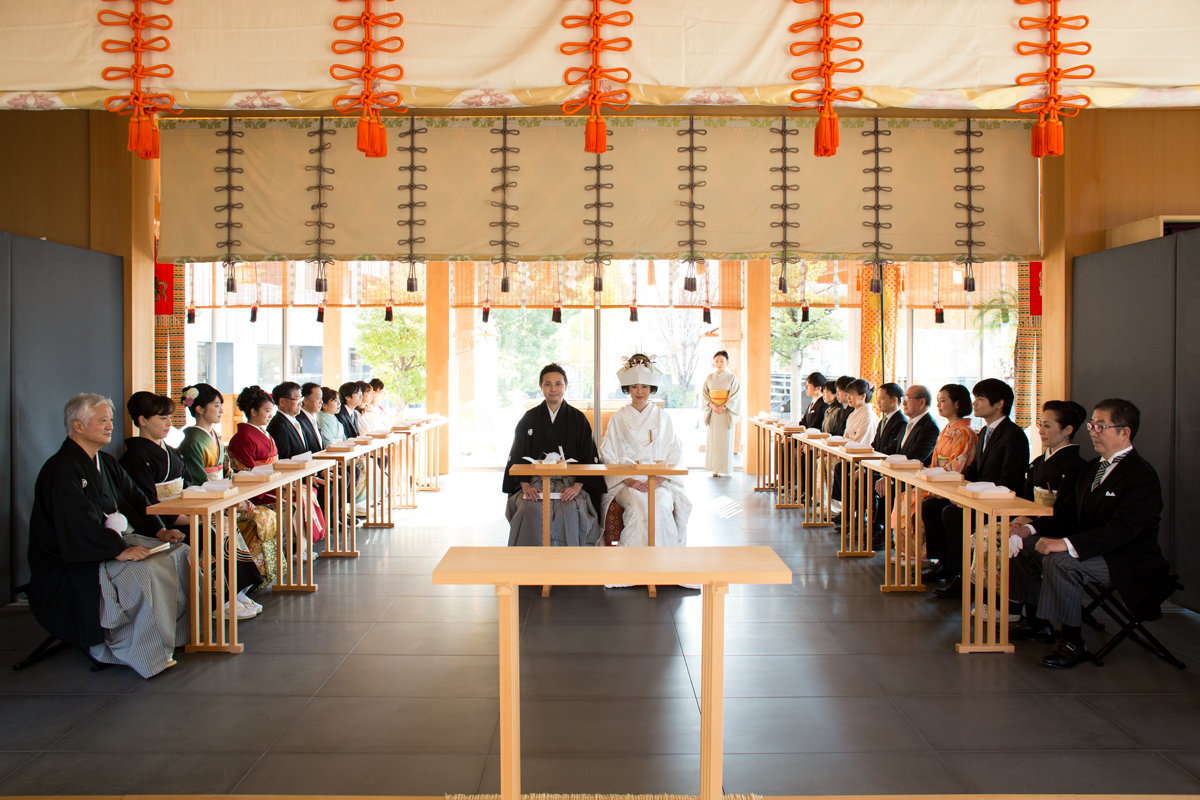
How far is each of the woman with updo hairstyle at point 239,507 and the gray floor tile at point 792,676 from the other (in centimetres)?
254

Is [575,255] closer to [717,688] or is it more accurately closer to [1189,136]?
[717,688]

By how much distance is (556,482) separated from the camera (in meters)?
5.24

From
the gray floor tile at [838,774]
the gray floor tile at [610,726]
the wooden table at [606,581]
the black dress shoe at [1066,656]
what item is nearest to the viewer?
the wooden table at [606,581]

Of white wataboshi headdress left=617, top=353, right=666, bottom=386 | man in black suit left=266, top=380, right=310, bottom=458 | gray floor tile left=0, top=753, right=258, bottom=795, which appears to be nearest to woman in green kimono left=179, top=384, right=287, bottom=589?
man in black suit left=266, top=380, right=310, bottom=458

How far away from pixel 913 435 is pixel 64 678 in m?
5.35

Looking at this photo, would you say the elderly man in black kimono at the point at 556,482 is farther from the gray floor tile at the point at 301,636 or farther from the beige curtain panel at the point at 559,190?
the gray floor tile at the point at 301,636

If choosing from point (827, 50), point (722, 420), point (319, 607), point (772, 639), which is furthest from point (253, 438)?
point (722, 420)

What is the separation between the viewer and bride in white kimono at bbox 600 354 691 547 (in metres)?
5.11

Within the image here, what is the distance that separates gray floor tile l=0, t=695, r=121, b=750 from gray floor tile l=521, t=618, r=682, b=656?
70.8 inches

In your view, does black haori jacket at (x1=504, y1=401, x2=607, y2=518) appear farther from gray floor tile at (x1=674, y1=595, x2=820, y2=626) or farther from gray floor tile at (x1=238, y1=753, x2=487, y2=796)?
gray floor tile at (x1=238, y1=753, x2=487, y2=796)

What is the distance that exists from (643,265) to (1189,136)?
540 centimetres

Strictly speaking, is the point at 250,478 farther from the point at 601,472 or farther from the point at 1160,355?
the point at 1160,355

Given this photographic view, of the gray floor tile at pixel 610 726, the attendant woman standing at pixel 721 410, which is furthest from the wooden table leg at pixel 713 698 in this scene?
the attendant woman standing at pixel 721 410

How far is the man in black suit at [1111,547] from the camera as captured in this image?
3.60 m
